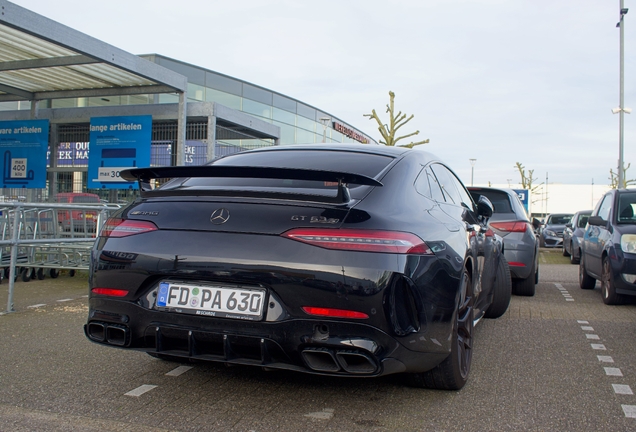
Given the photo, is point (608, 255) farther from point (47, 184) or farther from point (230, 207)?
point (47, 184)

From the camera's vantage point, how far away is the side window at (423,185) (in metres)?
3.42

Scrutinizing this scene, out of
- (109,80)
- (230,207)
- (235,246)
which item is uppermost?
(109,80)

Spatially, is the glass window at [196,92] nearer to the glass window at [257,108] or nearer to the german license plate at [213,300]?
the glass window at [257,108]

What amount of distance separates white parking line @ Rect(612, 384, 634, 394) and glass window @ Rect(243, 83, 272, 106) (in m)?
28.2

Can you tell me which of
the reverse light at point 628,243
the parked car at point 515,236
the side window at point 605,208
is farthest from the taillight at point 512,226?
the reverse light at point 628,243

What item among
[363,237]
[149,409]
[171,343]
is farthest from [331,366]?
[149,409]

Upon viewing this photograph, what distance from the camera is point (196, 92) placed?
91.7ft

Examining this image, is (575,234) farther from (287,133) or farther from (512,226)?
(287,133)

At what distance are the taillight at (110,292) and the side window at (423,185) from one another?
1.64 meters

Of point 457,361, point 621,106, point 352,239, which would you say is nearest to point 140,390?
point 352,239

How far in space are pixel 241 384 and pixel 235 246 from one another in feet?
3.54

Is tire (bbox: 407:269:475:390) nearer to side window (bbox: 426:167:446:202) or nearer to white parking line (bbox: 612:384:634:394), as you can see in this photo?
side window (bbox: 426:167:446:202)

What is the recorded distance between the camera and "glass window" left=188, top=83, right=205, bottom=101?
27.7m

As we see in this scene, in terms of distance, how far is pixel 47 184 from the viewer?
1609 cm
